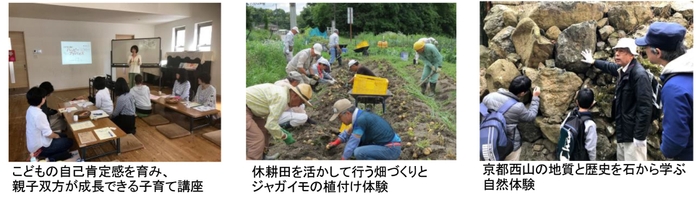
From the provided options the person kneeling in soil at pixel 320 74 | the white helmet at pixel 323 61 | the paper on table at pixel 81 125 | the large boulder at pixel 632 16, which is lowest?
the paper on table at pixel 81 125

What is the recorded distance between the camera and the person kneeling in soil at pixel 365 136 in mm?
2893

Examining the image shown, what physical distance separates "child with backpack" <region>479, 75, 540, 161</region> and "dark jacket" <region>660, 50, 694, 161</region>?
2.81 ft

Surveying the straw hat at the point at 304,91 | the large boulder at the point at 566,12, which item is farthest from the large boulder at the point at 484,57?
the straw hat at the point at 304,91

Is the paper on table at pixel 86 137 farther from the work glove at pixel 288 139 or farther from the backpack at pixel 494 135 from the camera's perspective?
the backpack at pixel 494 135

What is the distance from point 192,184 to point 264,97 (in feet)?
3.10

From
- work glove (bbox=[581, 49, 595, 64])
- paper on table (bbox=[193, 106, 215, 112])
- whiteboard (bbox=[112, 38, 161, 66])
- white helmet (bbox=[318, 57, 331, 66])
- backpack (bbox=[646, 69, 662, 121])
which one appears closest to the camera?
backpack (bbox=[646, 69, 662, 121])

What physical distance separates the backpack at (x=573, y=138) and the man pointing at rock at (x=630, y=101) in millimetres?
255

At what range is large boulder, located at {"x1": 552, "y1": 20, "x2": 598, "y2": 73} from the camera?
115 inches

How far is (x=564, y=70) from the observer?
298cm

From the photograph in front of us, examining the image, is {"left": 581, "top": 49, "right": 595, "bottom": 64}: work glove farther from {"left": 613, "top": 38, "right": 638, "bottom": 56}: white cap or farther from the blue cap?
the blue cap

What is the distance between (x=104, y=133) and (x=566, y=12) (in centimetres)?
419

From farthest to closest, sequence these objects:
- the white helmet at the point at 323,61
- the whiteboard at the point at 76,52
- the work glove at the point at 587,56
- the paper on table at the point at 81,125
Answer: the whiteboard at the point at 76,52
the paper on table at the point at 81,125
the white helmet at the point at 323,61
the work glove at the point at 587,56

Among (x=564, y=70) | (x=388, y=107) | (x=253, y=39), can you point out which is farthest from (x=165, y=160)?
(x=564, y=70)

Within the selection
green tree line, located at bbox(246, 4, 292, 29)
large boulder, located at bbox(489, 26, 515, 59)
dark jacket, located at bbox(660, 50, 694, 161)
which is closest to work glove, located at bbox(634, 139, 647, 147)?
A: dark jacket, located at bbox(660, 50, 694, 161)
